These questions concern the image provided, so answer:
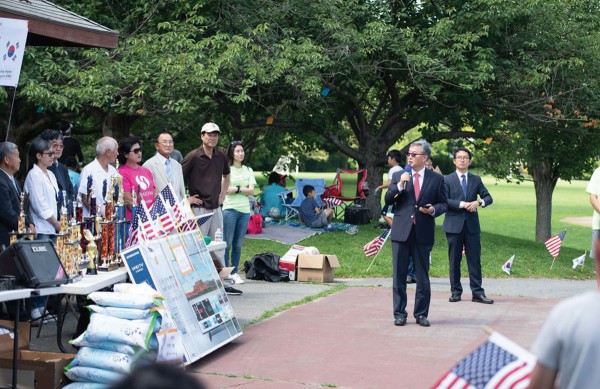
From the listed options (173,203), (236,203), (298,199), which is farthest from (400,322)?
(298,199)

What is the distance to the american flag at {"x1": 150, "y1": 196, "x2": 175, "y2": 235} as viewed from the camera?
27.8 feet

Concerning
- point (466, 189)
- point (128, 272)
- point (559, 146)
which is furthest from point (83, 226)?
point (559, 146)

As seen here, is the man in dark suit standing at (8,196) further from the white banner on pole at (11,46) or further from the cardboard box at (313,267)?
the cardboard box at (313,267)

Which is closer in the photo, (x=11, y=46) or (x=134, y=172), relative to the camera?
(x=11, y=46)

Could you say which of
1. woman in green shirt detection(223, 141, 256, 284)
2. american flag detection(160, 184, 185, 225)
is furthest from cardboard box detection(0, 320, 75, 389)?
woman in green shirt detection(223, 141, 256, 284)

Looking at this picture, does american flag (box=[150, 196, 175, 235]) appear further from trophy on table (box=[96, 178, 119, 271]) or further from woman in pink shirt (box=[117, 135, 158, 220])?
woman in pink shirt (box=[117, 135, 158, 220])

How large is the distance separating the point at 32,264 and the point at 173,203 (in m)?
2.32

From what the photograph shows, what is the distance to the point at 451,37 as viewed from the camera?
2084cm

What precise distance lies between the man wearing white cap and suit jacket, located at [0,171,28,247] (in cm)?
326

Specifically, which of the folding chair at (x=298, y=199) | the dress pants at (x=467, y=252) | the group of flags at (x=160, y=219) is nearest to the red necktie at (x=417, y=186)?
the dress pants at (x=467, y=252)

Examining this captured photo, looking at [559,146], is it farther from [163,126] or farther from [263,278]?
[263,278]

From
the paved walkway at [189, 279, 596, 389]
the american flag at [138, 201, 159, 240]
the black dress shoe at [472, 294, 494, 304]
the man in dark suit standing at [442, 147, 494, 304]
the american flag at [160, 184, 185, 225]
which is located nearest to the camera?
the paved walkway at [189, 279, 596, 389]

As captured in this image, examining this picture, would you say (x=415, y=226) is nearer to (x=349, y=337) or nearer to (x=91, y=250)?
(x=349, y=337)

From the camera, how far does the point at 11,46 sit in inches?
344
